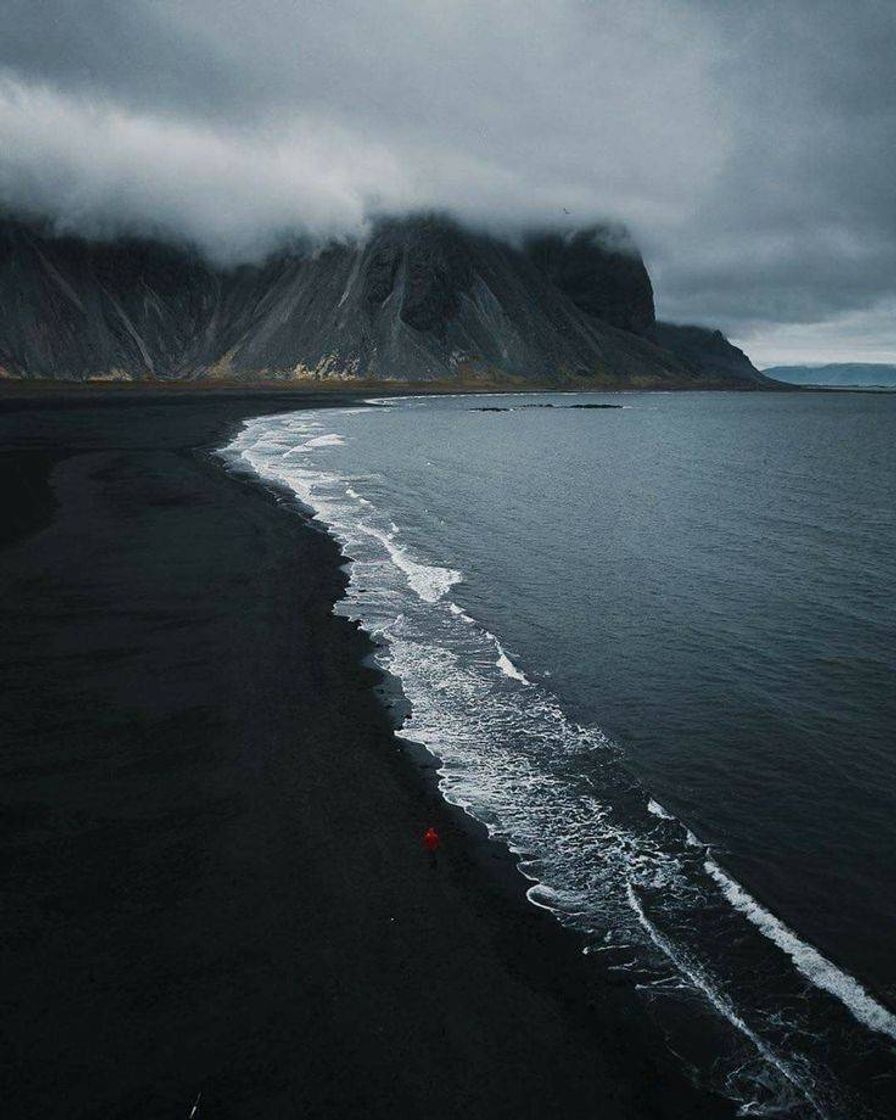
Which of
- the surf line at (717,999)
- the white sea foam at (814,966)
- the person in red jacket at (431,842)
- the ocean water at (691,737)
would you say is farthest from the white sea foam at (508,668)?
the white sea foam at (814,966)

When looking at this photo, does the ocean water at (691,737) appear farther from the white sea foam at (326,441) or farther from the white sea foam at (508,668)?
the white sea foam at (326,441)

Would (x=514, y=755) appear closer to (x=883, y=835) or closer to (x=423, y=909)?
(x=423, y=909)

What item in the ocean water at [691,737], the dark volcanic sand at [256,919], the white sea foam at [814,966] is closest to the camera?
the dark volcanic sand at [256,919]

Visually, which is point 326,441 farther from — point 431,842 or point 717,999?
point 717,999

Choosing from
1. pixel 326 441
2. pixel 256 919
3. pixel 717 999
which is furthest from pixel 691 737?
pixel 326 441

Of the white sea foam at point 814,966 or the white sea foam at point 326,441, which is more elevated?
the white sea foam at point 326,441

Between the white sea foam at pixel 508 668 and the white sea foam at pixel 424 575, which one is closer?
the white sea foam at pixel 508 668

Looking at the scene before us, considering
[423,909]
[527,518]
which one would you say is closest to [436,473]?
[527,518]
